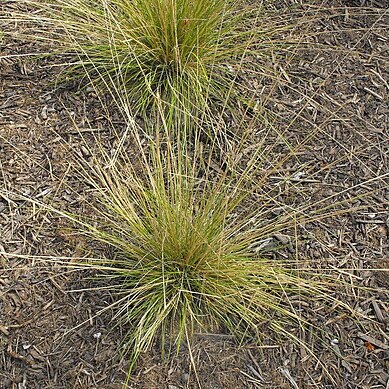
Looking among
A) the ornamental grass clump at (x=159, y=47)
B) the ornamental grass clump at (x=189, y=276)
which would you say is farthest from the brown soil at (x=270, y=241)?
the ornamental grass clump at (x=159, y=47)

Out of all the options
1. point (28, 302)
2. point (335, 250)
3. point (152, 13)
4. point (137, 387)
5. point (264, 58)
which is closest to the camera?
point (137, 387)

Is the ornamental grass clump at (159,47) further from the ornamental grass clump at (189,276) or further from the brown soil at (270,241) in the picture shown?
the ornamental grass clump at (189,276)

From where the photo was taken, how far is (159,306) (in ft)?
6.97

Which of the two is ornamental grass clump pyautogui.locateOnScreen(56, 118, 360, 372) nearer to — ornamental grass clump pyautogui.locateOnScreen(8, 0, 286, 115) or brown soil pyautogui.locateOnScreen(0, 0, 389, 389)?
brown soil pyautogui.locateOnScreen(0, 0, 389, 389)

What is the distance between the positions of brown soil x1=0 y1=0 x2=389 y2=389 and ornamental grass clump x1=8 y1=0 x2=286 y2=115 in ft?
0.56

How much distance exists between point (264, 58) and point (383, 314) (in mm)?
1296

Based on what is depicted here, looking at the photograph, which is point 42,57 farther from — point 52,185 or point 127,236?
point 127,236

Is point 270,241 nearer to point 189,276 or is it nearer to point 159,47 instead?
point 189,276

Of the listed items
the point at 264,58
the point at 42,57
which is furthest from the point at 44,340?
the point at 264,58

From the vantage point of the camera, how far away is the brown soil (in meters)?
2.10

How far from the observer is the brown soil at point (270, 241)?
2.10m

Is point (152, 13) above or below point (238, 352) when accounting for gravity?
above

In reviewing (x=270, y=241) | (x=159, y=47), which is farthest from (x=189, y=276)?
(x=159, y=47)

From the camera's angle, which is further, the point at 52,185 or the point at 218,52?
the point at 218,52
